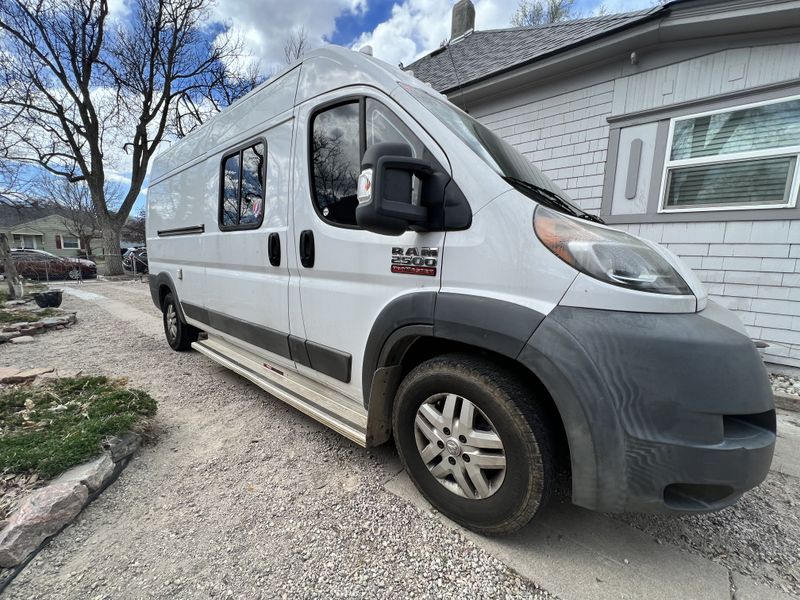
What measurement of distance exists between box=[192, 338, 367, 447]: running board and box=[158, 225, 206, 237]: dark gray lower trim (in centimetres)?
123

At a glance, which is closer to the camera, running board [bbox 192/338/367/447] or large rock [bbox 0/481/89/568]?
large rock [bbox 0/481/89/568]

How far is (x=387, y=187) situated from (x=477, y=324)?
701mm

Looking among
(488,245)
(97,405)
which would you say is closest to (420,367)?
(488,245)

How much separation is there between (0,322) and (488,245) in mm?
8566

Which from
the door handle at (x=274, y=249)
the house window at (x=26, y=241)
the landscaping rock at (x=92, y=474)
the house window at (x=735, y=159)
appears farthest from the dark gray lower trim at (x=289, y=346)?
the house window at (x=26, y=241)

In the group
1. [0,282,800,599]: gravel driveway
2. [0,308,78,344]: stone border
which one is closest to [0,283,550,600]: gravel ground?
[0,282,800,599]: gravel driveway

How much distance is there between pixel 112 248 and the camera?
17.0 meters

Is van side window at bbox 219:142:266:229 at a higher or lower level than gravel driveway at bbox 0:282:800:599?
higher

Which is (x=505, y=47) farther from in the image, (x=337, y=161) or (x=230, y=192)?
(x=337, y=161)

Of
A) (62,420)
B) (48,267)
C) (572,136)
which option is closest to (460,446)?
(62,420)

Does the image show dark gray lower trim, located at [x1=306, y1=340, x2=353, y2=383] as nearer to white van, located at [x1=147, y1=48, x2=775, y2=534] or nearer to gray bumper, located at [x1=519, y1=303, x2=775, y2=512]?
white van, located at [x1=147, y1=48, x2=775, y2=534]

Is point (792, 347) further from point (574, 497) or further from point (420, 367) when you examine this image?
point (420, 367)

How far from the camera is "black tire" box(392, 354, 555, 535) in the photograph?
148 cm

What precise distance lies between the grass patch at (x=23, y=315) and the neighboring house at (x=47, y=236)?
3862cm
